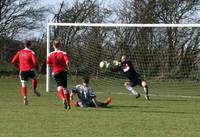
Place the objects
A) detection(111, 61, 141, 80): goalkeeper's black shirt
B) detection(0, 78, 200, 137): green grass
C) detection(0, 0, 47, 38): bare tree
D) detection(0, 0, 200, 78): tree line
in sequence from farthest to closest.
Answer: detection(0, 0, 47, 38): bare tree
detection(0, 0, 200, 78): tree line
detection(111, 61, 141, 80): goalkeeper's black shirt
detection(0, 78, 200, 137): green grass

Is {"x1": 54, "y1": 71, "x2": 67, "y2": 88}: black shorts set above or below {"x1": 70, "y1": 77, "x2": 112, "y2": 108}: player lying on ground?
above

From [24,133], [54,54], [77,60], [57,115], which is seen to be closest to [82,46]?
[77,60]

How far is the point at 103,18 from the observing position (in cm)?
4966

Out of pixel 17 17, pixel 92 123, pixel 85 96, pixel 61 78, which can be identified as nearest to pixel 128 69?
pixel 85 96

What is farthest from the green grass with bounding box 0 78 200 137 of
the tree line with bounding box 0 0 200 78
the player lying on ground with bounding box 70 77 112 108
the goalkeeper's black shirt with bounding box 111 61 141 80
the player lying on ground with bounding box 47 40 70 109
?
the tree line with bounding box 0 0 200 78

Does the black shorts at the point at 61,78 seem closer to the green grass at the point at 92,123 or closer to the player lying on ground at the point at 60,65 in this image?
the player lying on ground at the point at 60,65

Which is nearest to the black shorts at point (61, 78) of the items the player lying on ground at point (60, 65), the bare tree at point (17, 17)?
the player lying on ground at point (60, 65)

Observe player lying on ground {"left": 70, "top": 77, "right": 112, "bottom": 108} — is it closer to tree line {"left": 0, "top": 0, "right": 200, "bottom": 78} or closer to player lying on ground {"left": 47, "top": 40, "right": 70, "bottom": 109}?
player lying on ground {"left": 47, "top": 40, "right": 70, "bottom": 109}

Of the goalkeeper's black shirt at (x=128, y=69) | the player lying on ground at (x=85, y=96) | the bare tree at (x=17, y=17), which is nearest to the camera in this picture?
the player lying on ground at (x=85, y=96)

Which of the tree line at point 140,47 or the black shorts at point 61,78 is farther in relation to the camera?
the tree line at point 140,47

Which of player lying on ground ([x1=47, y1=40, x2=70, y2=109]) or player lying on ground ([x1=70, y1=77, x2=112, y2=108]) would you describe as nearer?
player lying on ground ([x1=47, y1=40, x2=70, y2=109])

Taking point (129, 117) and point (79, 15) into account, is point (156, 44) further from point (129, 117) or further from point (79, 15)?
point (79, 15)

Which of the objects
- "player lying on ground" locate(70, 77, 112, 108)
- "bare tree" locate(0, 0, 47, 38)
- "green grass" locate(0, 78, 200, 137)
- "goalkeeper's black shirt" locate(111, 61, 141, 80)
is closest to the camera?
"green grass" locate(0, 78, 200, 137)

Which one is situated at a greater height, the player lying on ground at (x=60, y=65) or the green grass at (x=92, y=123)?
the player lying on ground at (x=60, y=65)
